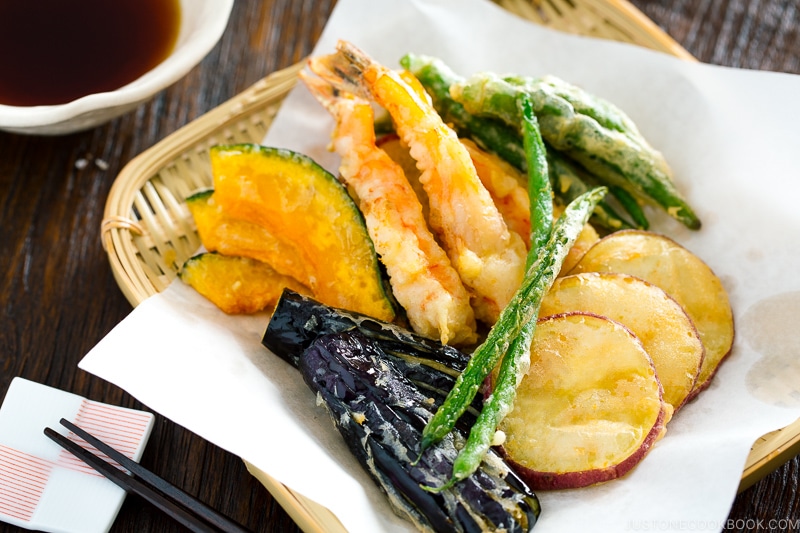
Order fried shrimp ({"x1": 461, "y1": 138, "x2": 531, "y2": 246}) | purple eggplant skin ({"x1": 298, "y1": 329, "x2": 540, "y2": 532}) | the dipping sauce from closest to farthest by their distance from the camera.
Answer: purple eggplant skin ({"x1": 298, "y1": 329, "x2": 540, "y2": 532}), fried shrimp ({"x1": 461, "y1": 138, "x2": 531, "y2": 246}), the dipping sauce

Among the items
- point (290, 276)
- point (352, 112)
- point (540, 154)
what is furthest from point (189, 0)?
point (540, 154)

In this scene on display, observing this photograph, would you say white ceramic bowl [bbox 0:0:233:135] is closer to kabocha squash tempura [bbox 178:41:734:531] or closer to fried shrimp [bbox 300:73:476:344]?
kabocha squash tempura [bbox 178:41:734:531]

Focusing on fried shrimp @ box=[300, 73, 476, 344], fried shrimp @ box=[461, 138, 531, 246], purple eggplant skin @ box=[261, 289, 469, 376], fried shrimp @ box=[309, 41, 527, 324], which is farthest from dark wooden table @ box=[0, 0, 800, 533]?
fried shrimp @ box=[461, 138, 531, 246]

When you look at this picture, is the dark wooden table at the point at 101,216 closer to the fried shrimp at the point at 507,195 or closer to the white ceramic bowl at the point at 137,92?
the white ceramic bowl at the point at 137,92

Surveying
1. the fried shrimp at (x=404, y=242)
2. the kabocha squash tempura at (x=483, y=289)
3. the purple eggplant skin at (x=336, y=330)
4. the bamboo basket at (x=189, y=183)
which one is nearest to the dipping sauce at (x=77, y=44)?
the bamboo basket at (x=189, y=183)

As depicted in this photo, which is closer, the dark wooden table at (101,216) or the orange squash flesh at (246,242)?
the dark wooden table at (101,216)

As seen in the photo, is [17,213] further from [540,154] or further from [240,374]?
[540,154]

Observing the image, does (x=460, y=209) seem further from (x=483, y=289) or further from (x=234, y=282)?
(x=234, y=282)
